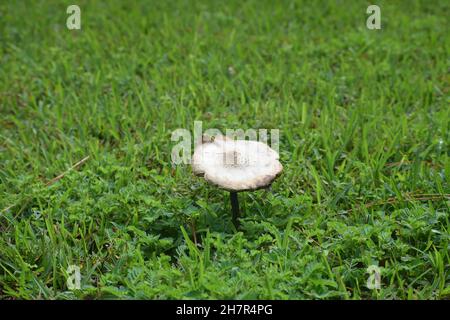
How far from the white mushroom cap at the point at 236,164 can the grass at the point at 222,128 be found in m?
0.32

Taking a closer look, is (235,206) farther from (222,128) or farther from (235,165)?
(222,128)

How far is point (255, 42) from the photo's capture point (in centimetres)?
562

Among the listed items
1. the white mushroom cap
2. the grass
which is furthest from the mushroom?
the grass

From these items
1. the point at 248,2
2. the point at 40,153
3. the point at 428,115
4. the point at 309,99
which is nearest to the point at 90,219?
the point at 40,153

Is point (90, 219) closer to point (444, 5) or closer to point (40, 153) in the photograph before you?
point (40, 153)

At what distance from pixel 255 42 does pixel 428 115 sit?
195 centimetres

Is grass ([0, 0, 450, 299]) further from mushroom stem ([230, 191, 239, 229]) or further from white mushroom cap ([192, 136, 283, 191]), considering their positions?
white mushroom cap ([192, 136, 283, 191])

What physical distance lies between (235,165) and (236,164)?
0.04ft

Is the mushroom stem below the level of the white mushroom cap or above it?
below

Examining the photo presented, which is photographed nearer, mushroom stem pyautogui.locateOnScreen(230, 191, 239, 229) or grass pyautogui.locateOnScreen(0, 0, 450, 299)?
grass pyautogui.locateOnScreen(0, 0, 450, 299)

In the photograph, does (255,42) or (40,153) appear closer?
(40,153)

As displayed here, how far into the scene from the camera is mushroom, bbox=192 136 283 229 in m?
2.98

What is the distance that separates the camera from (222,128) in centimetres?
423

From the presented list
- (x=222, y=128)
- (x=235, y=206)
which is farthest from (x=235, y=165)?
(x=222, y=128)
